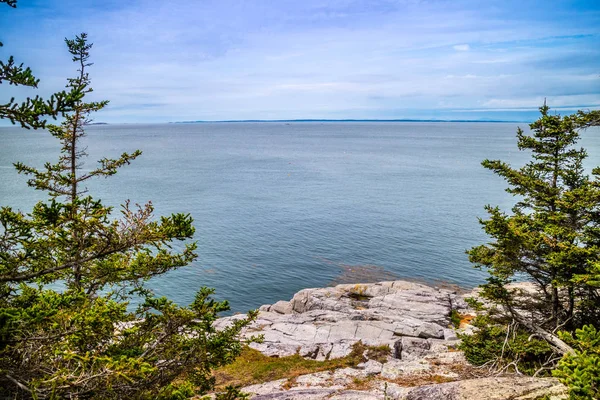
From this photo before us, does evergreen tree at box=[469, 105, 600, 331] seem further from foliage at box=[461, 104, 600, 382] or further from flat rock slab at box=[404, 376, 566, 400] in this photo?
flat rock slab at box=[404, 376, 566, 400]

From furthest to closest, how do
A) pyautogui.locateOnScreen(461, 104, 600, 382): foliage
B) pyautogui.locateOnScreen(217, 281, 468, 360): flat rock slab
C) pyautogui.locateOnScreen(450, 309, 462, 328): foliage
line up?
pyautogui.locateOnScreen(450, 309, 462, 328): foliage
pyautogui.locateOnScreen(217, 281, 468, 360): flat rock slab
pyautogui.locateOnScreen(461, 104, 600, 382): foliage

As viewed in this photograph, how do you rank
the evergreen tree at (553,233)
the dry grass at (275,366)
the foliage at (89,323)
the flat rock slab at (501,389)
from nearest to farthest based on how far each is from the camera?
1. the foliage at (89,323)
2. the flat rock slab at (501,389)
3. the evergreen tree at (553,233)
4. the dry grass at (275,366)

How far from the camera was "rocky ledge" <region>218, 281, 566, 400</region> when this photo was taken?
9352mm

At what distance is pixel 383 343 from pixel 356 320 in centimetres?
519

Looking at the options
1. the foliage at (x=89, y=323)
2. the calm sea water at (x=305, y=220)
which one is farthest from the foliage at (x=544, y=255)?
the calm sea water at (x=305, y=220)

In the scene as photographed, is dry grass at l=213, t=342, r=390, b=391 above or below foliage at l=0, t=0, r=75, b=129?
below

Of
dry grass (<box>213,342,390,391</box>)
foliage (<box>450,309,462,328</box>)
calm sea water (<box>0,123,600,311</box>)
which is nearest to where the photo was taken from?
dry grass (<box>213,342,390,391</box>)

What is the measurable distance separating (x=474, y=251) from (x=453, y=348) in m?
9.98

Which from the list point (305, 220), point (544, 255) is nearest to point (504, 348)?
point (544, 255)

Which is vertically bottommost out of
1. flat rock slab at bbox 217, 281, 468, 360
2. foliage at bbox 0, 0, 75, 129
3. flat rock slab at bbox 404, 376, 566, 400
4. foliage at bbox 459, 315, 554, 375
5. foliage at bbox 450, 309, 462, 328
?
foliage at bbox 450, 309, 462, 328

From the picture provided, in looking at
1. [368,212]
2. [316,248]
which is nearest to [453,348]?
[316,248]

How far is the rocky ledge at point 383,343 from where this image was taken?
30.7 feet


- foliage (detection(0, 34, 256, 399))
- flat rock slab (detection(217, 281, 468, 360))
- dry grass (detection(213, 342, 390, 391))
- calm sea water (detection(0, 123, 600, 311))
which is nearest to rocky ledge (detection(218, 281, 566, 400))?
flat rock slab (detection(217, 281, 468, 360))

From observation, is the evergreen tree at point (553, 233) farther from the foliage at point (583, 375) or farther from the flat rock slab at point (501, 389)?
the foliage at point (583, 375)
